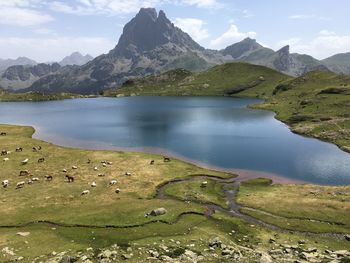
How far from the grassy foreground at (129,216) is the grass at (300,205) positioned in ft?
0.76

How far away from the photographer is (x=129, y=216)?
191ft

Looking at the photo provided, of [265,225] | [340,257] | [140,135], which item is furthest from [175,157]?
[340,257]

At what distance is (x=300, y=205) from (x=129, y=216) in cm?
3172

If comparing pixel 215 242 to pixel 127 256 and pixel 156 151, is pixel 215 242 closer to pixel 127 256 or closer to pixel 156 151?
pixel 127 256

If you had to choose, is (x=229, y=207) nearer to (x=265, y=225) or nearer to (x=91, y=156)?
(x=265, y=225)

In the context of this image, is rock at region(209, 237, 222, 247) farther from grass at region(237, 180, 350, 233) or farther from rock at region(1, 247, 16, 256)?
rock at region(1, 247, 16, 256)

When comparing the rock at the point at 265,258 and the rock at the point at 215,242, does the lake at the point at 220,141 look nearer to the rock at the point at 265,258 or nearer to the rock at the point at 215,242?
the rock at the point at 215,242

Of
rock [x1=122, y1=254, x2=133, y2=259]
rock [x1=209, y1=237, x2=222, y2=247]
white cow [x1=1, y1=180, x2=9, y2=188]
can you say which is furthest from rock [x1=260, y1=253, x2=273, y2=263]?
white cow [x1=1, y1=180, x2=9, y2=188]

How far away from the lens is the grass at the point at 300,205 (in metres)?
58.9

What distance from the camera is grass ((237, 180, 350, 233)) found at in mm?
58938

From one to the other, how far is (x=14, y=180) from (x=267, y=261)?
6020 centimetres

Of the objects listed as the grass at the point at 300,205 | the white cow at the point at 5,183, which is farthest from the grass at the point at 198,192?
the white cow at the point at 5,183

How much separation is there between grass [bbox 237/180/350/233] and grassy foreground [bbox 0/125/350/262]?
0.23 m

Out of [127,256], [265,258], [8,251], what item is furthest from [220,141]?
[8,251]
